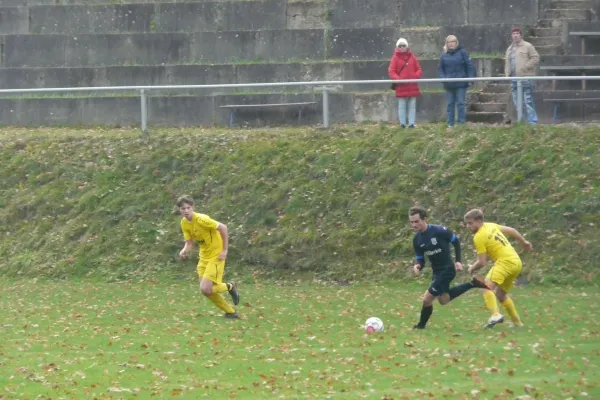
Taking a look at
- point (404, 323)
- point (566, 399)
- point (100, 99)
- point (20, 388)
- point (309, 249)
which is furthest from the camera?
point (100, 99)

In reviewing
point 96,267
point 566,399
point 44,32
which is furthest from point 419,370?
point 44,32

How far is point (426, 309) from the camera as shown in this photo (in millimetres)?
14398

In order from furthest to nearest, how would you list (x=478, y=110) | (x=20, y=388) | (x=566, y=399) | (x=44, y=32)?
(x=44, y=32)
(x=478, y=110)
(x=20, y=388)
(x=566, y=399)

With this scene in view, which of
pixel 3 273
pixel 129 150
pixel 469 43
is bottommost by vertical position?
pixel 3 273

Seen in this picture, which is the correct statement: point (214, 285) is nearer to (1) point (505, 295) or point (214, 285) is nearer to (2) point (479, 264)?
(2) point (479, 264)

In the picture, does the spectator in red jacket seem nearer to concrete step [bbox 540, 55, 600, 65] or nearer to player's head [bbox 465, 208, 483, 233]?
concrete step [bbox 540, 55, 600, 65]

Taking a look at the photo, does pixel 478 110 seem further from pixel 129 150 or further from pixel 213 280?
pixel 213 280

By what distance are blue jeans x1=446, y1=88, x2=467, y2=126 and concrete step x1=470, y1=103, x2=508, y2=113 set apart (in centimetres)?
51

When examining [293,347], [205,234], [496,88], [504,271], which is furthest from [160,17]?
[293,347]

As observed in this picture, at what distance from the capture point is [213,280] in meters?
15.6

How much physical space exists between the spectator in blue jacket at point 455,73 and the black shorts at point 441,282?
8443 millimetres

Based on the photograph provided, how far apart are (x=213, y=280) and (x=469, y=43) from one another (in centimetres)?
1303

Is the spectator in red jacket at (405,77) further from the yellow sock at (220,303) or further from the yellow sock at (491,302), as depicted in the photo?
the yellow sock at (491,302)

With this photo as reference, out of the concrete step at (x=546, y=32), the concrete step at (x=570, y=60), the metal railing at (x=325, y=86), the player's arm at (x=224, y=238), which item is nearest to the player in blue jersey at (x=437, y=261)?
the player's arm at (x=224, y=238)
